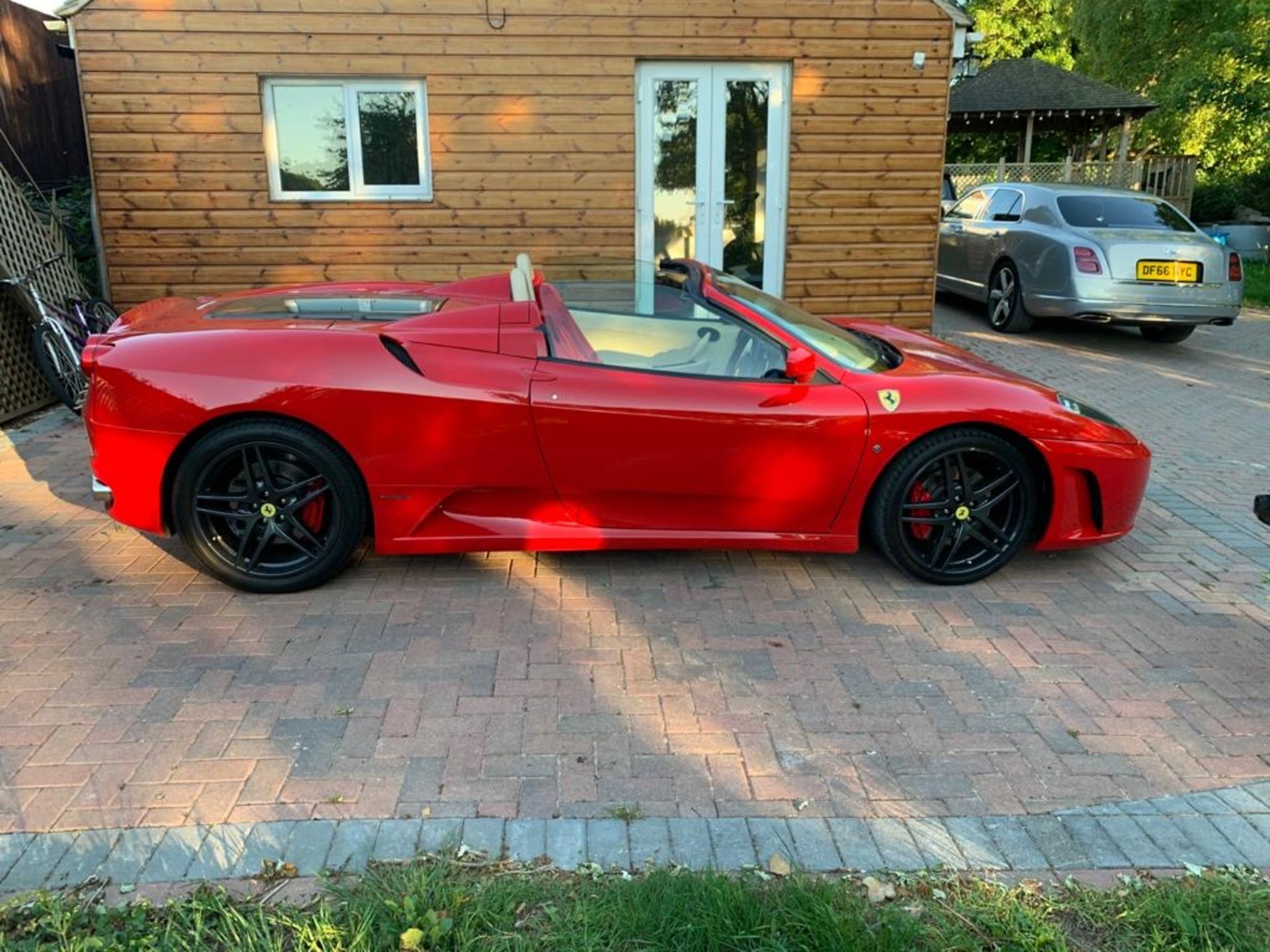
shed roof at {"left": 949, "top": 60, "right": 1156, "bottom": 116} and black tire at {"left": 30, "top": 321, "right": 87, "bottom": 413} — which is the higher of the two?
shed roof at {"left": 949, "top": 60, "right": 1156, "bottom": 116}

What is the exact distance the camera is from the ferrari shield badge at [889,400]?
12.4 feet

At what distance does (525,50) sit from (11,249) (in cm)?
426

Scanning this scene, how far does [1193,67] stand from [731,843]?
24512 millimetres

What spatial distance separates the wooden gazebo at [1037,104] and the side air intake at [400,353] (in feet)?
70.4

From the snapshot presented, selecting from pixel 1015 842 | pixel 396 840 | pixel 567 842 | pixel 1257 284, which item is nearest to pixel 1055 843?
pixel 1015 842

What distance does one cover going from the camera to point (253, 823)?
8.19 ft

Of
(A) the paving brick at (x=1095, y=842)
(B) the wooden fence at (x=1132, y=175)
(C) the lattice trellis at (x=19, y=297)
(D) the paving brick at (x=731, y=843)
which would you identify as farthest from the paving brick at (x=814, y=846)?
(B) the wooden fence at (x=1132, y=175)

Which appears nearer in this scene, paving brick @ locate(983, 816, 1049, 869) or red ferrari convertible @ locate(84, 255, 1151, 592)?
paving brick @ locate(983, 816, 1049, 869)

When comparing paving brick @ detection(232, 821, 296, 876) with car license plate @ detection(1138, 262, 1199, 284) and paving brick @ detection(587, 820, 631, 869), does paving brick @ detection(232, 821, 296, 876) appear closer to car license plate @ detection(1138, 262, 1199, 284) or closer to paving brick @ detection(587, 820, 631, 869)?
paving brick @ detection(587, 820, 631, 869)

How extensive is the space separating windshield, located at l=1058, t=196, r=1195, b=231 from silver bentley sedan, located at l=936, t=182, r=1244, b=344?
1 centimetres

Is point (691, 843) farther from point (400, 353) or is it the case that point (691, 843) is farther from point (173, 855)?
point (400, 353)

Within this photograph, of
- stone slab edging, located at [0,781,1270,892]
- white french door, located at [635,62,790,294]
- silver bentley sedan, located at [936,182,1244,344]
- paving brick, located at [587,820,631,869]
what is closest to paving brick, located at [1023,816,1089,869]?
stone slab edging, located at [0,781,1270,892]

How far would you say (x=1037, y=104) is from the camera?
22031mm

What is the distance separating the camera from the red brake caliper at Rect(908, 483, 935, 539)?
3916 mm
